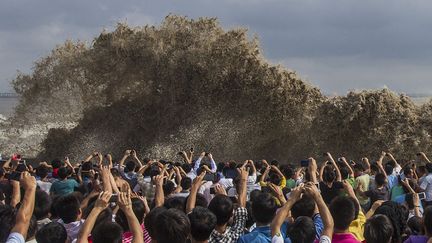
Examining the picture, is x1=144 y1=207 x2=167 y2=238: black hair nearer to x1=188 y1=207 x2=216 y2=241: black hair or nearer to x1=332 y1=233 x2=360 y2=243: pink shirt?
x1=188 y1=207 x2=216 y2=241: black hair

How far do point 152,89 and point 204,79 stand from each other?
7.83ft

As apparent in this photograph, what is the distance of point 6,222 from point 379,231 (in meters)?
3.02

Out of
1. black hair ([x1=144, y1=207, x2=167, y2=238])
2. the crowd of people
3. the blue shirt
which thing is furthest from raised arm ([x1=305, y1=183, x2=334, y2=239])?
black hair ([x1=144, y1=207, x2=167, y2=238])

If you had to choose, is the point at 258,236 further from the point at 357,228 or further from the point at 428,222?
the point at 428,222

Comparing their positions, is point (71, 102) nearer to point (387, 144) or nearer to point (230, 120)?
point (230, 120)

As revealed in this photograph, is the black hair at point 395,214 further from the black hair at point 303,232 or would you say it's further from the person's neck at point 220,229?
the person's neck at point 220,229

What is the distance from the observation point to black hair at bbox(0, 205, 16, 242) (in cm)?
478

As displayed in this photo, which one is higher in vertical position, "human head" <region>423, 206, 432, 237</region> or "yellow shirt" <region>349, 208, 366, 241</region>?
"human head" <region>423, 206, 432, 237</region>

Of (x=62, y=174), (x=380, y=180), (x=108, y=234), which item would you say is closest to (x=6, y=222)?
(x=108, y=234)

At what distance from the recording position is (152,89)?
894 inches

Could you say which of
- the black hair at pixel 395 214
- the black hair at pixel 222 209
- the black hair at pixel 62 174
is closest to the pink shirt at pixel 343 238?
the black hair at pixel 395 214

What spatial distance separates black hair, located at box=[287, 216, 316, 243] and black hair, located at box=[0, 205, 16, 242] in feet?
7.57

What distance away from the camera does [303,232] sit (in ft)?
15.5

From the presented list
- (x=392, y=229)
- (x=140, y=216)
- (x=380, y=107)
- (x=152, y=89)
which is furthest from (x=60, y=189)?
(x=152, y=89)
